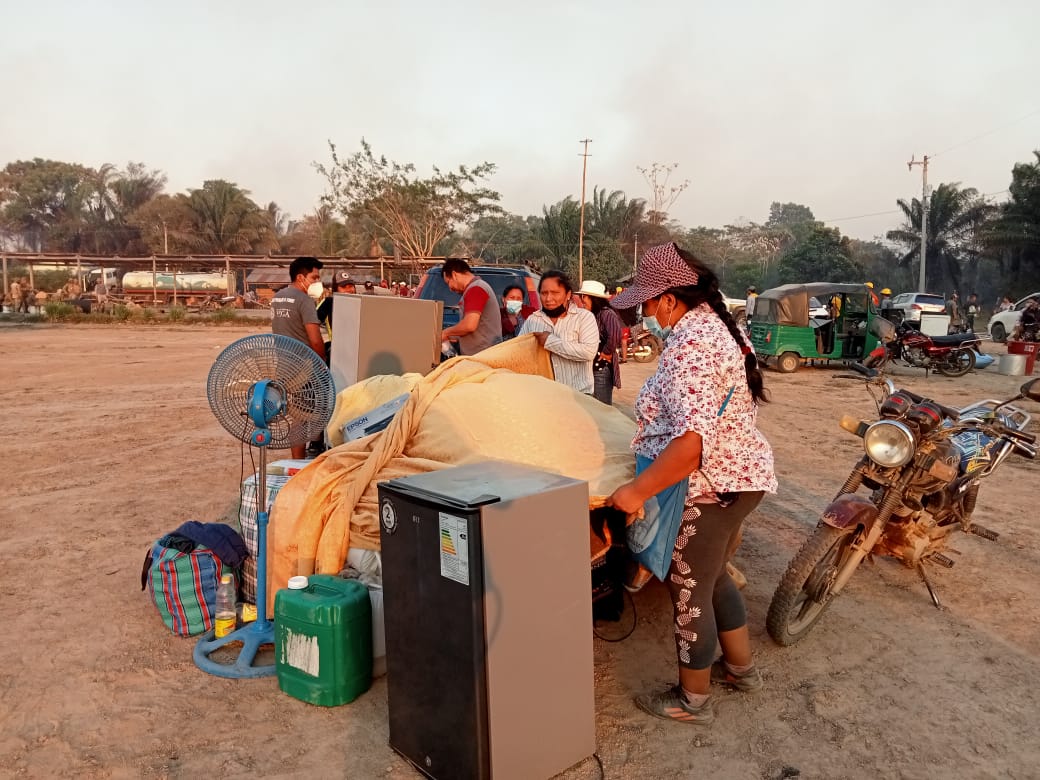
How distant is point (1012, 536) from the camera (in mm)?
4637

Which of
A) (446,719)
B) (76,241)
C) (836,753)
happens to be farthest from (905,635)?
(76,241)

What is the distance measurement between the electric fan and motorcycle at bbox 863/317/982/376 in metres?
12.5

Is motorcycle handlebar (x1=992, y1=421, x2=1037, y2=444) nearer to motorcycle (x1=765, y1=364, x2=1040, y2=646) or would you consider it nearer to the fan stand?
motorcycle (x1=765, y1=364, x2=1040, y2=646)

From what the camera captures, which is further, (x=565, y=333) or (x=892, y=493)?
(x=565, y=333)

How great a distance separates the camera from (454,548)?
6.73 ft

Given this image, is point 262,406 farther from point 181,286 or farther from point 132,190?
point 132,190

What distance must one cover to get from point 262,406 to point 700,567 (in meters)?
1.92

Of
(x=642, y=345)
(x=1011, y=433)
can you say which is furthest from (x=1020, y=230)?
(x=1011, y=433)

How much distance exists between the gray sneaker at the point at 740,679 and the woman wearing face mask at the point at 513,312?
426 cm

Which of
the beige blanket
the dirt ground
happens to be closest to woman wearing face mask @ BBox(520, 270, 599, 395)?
the beige blanket

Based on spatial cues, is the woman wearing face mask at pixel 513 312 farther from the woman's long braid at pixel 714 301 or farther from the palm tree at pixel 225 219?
the palm tree at pixel 225 219

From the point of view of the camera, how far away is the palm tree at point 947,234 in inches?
1522

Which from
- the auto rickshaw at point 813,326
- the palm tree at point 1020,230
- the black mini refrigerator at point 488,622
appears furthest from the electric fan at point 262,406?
the palm tree at point 1020,230

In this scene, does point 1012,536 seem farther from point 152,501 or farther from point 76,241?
point 76,241
